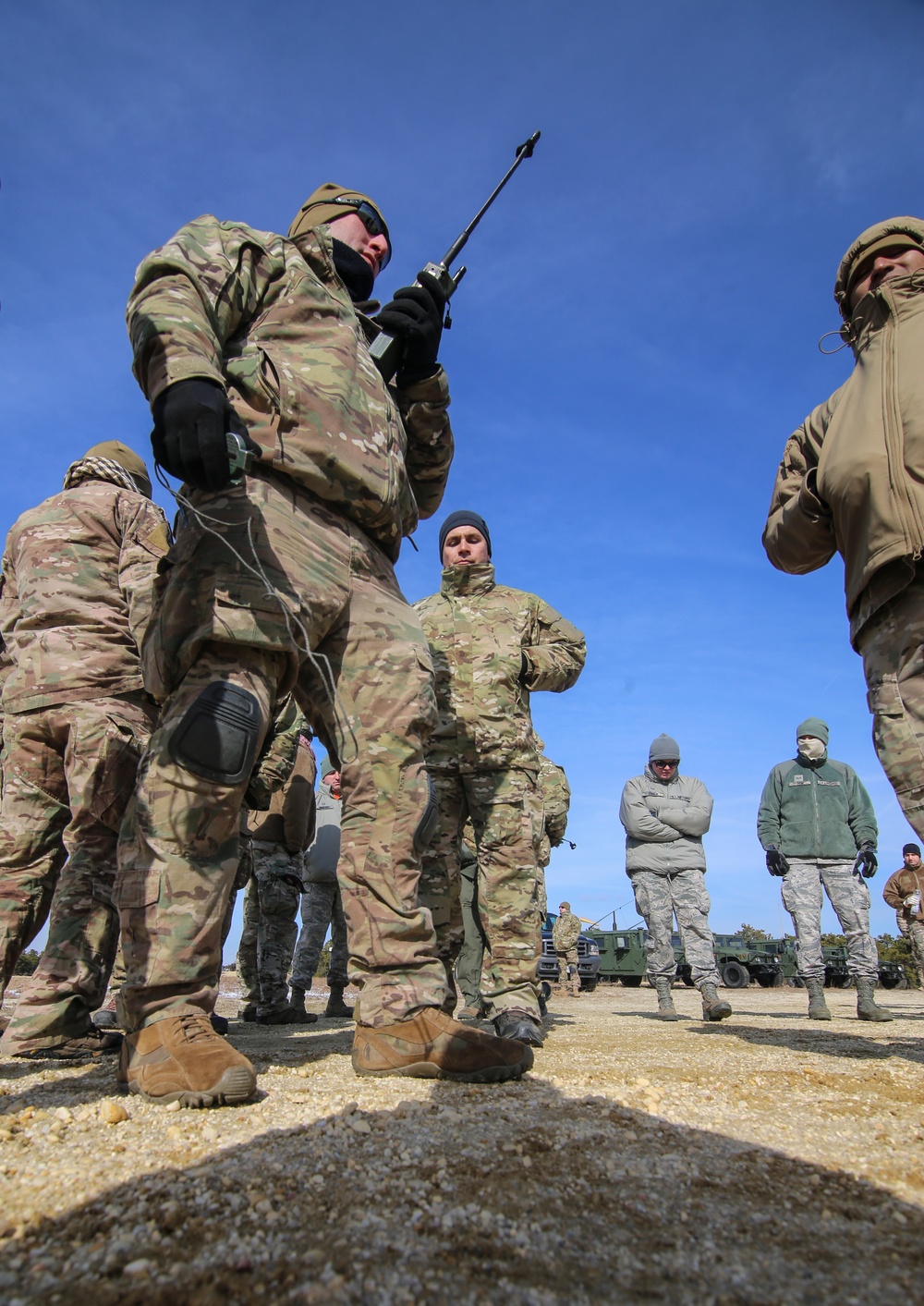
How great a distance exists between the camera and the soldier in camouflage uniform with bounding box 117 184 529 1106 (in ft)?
6.90

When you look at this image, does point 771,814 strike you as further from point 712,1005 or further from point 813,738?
→ point 712,1005

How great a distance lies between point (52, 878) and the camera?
3.33m

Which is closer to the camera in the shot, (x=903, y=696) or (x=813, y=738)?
(x=903, y=696)

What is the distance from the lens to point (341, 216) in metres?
3.31

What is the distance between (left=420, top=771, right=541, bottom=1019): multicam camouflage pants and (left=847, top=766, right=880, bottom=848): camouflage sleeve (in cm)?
407

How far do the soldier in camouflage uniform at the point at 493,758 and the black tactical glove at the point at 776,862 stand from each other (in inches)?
128

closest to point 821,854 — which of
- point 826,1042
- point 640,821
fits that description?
point 640,821

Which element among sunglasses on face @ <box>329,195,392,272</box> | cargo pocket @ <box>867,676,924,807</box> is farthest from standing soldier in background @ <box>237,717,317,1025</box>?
cargo pocket @ <box>867,676,924,807</box>

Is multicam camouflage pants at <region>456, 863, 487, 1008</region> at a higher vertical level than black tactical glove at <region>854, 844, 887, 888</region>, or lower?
lower

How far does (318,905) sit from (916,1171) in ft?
19.2

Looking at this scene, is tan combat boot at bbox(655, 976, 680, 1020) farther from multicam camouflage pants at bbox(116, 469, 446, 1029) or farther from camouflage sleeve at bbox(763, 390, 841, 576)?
multicam camouflage pants at bbox(116, 469, 446, 1029)

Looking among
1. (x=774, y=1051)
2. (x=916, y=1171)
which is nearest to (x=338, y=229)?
(x=916, y=1171)

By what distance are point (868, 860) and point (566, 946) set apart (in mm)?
9002

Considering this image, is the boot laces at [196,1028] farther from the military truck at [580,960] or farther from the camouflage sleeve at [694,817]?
the military truck at [580,960]
